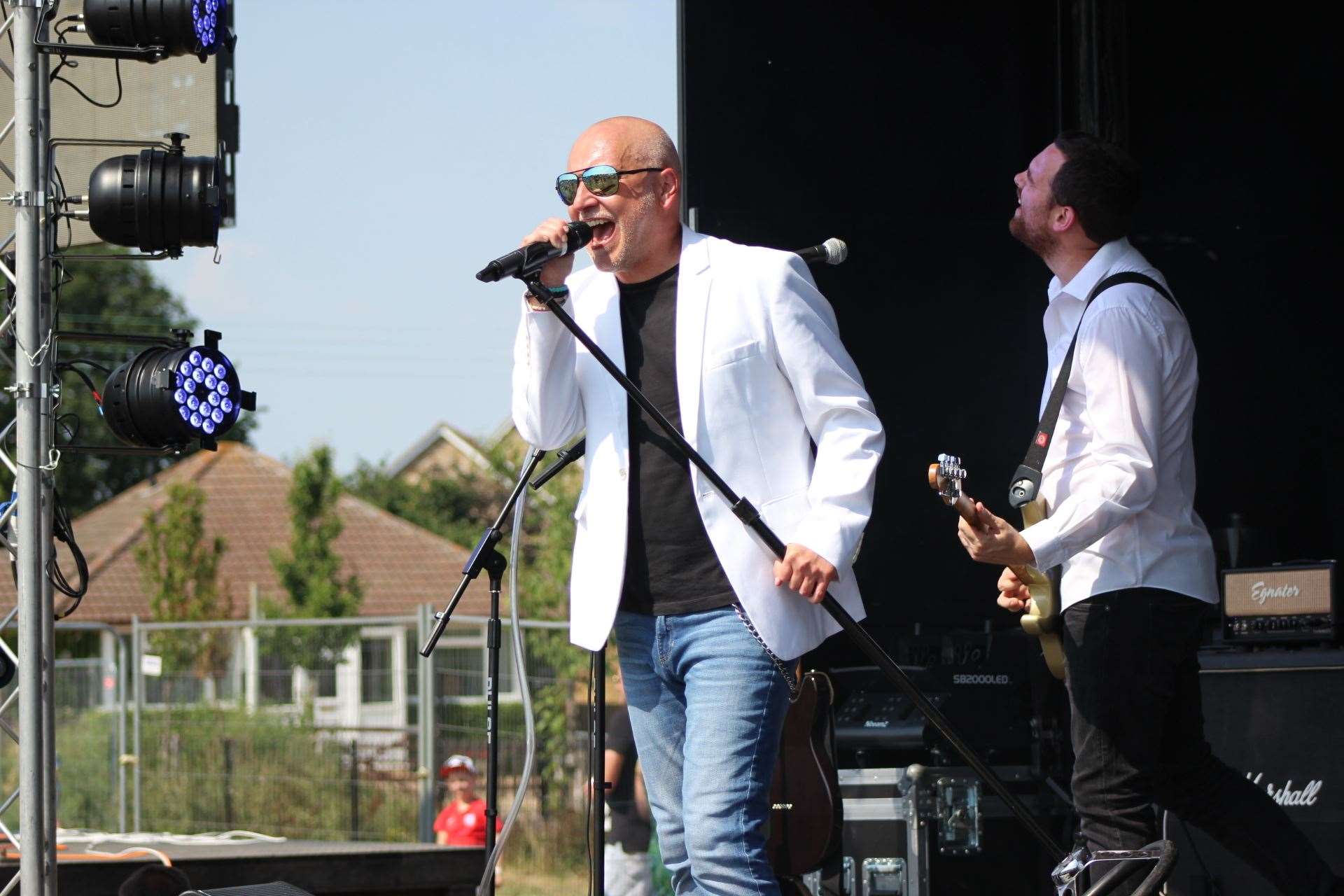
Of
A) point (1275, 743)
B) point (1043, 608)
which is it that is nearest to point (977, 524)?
point (1043, 608)

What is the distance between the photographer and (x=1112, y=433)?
3271mm

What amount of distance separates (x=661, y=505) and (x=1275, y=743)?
2018mm

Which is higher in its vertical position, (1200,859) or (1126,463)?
(1126,463)

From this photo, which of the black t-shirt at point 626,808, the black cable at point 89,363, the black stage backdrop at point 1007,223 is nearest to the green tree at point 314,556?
the black t-shirt at point 626,808

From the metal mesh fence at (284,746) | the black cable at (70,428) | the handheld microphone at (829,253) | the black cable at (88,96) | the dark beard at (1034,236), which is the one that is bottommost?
the metal mesh fence at (284,746)

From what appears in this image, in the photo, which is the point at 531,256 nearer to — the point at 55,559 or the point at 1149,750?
the point at 1149,750

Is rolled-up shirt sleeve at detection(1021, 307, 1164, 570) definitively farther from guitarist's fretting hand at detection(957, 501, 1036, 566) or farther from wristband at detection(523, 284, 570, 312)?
wristband at detection(523, 284, 570, 312)

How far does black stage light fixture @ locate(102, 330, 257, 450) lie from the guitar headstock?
6.77 ft

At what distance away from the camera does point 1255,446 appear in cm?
548

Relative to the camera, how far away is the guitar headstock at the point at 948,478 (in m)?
3.01

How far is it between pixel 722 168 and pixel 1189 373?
2157mm

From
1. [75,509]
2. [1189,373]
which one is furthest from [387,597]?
[1189,373]

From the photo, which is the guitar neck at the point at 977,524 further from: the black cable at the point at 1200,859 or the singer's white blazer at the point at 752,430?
the black cable at the point at 1200,859

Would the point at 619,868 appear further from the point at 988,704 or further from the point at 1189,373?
the point at 1189,373
